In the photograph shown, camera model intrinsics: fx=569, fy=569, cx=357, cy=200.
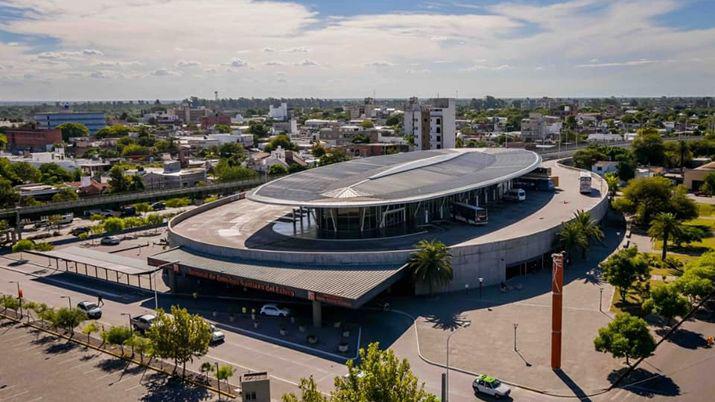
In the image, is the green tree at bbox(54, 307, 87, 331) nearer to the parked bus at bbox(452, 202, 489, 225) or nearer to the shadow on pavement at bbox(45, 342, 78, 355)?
the shadow on pavement at bbox(45, 342, 78, 355)

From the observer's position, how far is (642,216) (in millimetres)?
77750

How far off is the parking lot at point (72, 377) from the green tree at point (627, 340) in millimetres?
26209

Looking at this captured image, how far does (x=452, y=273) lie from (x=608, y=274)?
13576mm

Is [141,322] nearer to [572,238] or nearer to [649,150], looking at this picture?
[572,238]

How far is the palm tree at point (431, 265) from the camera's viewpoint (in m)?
50.4

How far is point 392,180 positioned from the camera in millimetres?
67562

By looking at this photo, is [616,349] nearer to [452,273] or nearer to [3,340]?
[452,273]

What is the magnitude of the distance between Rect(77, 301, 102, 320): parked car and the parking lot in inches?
173

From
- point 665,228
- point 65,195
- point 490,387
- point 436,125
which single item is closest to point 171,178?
point 65,195

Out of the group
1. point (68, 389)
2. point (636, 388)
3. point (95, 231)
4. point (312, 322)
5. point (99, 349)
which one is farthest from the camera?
point (95, 231)

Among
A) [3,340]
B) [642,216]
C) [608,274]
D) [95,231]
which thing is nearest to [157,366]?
[3,340]

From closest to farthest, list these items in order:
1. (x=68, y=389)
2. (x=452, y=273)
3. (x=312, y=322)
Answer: (x=68, y=389), (x=312, y=322), (x=452, y=273)

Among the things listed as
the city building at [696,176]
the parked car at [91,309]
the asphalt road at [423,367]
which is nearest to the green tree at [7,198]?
the parked car at [91,309]

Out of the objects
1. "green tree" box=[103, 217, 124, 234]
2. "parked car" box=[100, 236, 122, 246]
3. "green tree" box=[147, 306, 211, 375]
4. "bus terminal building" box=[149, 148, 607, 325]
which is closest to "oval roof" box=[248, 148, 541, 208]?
"bus terminal building" box=[149, 148, 607, 325]
